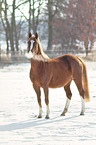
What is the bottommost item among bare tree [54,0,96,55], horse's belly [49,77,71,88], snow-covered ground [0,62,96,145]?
snow-covered ground [0,62,96,145]

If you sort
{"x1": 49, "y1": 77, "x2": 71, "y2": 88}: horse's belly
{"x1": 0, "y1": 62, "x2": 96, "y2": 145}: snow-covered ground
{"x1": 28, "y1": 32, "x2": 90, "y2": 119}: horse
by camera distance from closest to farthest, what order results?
{"x1": 0, "y1": 62, "x2": 96, "y2": 145}: snow-covered ground → {"x1": 28, "y1": 32, "x2": 90, "y2": 119}: horse → {"x1": 49, "y1": 77, "x2": 71, "y2": 88}: horse's belly

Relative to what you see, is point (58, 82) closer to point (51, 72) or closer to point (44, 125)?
point (51, 72)

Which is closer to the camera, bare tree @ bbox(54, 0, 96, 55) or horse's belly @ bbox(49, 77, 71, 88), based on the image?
horse's belly @ bbox(49, 77, 71, 88)

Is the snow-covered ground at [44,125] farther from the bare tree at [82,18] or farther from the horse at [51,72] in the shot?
the bare tree at [82,18]

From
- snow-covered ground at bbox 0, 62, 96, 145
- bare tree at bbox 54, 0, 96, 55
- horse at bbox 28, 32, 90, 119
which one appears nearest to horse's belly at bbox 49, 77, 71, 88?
horse at bbox 28, 32, 90, 119

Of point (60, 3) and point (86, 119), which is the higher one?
point (60, 3)

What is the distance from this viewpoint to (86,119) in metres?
6.98

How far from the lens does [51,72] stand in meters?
6.86

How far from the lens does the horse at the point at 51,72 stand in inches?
264

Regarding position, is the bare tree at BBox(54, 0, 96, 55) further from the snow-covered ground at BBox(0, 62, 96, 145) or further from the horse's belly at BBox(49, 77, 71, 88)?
the horse's belly at BBox(49, 77, 71, 88)

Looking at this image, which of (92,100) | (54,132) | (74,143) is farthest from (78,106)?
(74,143)

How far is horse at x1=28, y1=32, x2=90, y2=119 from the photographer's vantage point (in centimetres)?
670

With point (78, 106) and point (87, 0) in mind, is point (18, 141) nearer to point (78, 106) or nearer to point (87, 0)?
point (78, 106)

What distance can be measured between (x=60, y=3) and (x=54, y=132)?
31086 mm
